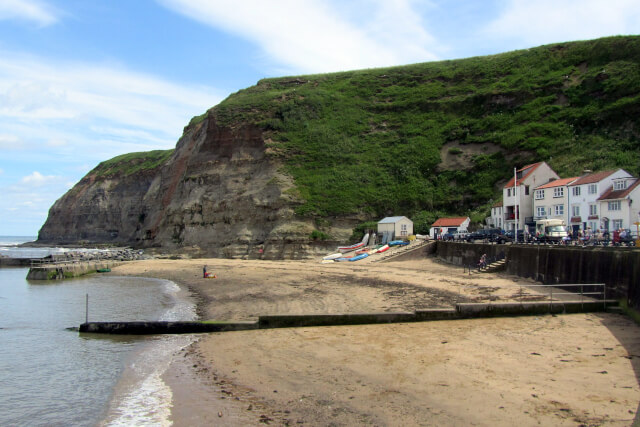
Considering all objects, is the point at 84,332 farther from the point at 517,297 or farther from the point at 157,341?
the point at 517,297

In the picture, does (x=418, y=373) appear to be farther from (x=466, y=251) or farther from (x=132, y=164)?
(x=132, y=164)

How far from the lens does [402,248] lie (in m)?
47.4

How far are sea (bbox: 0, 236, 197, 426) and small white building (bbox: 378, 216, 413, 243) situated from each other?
3053 centimetres

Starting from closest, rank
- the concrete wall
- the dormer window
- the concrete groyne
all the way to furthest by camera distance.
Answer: the concrete groyne, the concrete wall, the dormer window

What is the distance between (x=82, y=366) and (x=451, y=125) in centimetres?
7131

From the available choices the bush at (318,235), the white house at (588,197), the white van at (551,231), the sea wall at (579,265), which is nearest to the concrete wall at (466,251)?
the sea wall at (579,265)

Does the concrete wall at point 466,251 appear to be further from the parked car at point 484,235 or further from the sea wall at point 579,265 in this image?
the parked car at point 484,235

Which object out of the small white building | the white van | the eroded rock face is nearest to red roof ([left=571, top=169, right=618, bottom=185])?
the white van

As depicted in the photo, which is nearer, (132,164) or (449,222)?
(449,222)

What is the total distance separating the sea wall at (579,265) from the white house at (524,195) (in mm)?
14229

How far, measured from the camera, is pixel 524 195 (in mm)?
47281

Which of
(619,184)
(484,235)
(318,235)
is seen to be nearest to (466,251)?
(484,235)

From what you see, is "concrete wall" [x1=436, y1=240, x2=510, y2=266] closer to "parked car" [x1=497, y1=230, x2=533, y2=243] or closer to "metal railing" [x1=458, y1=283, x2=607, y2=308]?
"parked car" [x1=497, y1=230, x2=533, y2=243]

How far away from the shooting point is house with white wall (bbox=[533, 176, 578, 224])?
4128 cm
